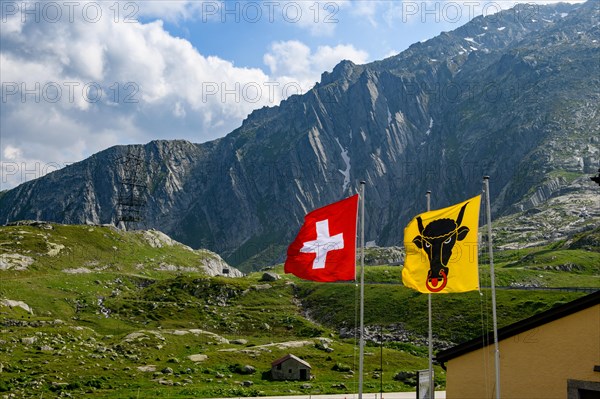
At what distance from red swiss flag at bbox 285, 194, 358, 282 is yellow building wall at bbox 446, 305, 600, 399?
9528 mm

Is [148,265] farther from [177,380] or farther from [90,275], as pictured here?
[177,380]

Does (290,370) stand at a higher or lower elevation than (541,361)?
lower

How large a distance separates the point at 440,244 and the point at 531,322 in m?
5.99

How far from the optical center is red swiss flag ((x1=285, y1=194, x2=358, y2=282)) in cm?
2711

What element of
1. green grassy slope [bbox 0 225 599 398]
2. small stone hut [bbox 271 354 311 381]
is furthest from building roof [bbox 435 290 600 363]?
small stone hut [bbox 271 354 311 381]

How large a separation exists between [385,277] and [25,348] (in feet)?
386

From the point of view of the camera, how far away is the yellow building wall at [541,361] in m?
24.6

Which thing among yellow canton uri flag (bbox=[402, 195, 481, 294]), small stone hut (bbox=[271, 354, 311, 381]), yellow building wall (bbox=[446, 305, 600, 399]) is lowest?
small stone hut (bbox=[271, 354, 311, 381])

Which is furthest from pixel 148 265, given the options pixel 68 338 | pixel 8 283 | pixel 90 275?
pixel 68 338

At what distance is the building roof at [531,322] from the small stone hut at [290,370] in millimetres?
47826

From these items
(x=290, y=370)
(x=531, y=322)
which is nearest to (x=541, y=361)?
(x=531, y=322)

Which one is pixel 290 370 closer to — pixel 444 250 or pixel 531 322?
pixel 444 250

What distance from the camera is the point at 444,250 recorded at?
2738cm

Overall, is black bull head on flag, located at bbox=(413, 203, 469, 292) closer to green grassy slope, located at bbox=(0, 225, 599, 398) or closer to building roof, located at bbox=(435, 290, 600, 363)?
building roof, located at bbox=(435, 290, 600, 363)
